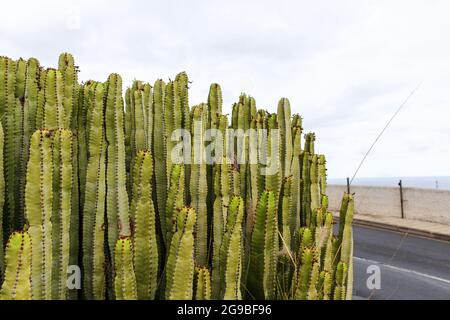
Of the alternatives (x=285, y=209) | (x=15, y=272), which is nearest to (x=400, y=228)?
(x=285, y=209)

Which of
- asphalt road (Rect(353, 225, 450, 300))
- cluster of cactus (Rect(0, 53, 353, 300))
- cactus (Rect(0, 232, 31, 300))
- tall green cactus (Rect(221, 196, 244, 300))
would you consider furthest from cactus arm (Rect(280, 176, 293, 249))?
asphalt road (Rect(353, 225, 450, 300))

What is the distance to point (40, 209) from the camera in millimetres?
2580

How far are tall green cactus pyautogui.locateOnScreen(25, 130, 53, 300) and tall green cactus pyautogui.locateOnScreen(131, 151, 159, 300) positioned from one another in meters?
0.51

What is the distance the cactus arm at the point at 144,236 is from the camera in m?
2.69

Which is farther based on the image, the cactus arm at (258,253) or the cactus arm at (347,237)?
the cactus arm at (347,237)

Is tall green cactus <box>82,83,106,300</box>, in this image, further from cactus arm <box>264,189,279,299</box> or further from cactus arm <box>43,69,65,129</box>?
cactus arm <box>264,189,279,299</box>

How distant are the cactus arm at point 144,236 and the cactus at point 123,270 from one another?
0.20m

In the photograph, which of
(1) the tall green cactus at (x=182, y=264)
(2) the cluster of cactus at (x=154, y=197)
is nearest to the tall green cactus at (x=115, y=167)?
(2) the cluster of cactus at (x=154, y=197)

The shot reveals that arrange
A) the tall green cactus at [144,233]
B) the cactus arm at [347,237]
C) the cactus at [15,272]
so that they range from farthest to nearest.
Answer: the cactus arm at [347,237] → the tall green cactus at [144,233] → the cactus at [15,272]

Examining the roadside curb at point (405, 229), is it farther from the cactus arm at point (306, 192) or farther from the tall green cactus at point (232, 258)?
the tall green cactus at point (232, 258)

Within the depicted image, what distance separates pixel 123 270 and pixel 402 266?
9.94 m

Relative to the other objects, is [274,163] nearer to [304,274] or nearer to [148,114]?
[304,274]
